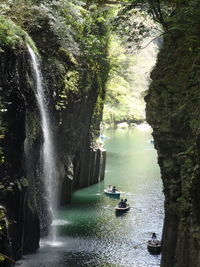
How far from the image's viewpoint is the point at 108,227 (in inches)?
1071

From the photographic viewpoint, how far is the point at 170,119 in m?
17.0

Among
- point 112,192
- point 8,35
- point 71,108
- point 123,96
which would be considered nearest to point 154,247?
point 8,35

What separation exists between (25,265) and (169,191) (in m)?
7.80

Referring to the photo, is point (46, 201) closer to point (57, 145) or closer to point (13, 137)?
point (57, 145)

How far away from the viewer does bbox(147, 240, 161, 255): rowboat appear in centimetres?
2248

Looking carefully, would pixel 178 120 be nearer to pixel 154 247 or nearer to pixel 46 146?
pixel 154 247

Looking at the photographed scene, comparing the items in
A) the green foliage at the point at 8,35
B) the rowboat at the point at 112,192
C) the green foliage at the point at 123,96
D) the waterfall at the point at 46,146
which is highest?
the green foliage at the point at 123,96

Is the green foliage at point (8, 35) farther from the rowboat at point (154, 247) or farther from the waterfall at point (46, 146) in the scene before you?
the rowboat at point (154, 247)

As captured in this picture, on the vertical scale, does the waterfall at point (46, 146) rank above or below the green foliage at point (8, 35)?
below

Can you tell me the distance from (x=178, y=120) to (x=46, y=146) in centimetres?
1352

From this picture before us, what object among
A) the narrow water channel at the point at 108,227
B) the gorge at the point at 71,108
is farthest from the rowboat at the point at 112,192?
the gorge at the point at 71,108

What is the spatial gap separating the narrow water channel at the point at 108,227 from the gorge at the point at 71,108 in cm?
140

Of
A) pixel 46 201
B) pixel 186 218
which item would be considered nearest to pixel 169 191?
pixel 186 218

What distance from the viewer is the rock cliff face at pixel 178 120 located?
1342 centimetres
